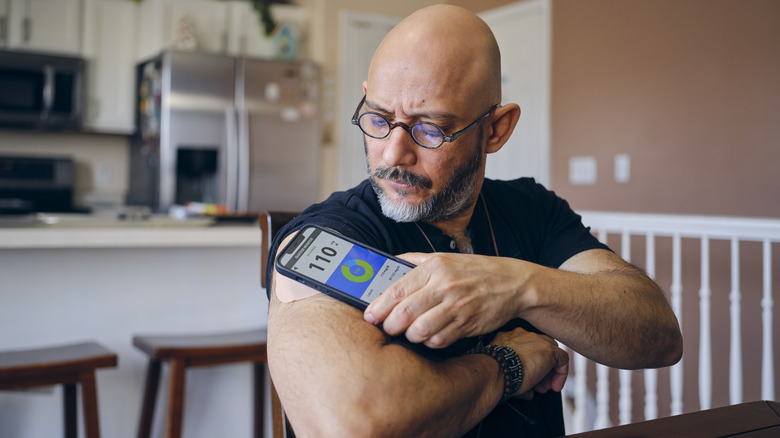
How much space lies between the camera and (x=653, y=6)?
312 cm

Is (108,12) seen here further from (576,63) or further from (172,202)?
(576,63)

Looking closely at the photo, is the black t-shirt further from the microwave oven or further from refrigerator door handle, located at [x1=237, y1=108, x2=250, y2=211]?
the microwave oven

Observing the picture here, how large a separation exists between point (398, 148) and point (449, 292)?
284 millimetres

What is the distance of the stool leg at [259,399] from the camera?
6.84 feet

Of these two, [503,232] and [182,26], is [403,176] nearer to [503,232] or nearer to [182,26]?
[503,232]

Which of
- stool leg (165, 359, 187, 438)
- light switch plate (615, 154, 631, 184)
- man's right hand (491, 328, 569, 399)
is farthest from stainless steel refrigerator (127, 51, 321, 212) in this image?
man's right hand (491, 328, 569, 399)

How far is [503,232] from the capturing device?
3.64ft

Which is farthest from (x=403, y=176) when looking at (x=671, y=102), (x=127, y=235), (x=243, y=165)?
(x=243, y=165)

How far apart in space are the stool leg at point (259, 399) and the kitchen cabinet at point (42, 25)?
2940mm

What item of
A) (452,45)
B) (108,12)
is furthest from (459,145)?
(108,12)

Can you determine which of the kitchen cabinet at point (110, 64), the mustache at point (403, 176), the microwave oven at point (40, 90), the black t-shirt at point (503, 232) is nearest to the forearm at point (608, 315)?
the black t-shirt at point (503, 232)

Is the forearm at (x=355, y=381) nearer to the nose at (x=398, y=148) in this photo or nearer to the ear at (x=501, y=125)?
the nose at (x=398, y=148)

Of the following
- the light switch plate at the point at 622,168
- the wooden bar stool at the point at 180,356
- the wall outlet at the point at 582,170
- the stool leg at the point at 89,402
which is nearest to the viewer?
the stool leg at the point at 89,402

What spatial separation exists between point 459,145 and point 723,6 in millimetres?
2404
